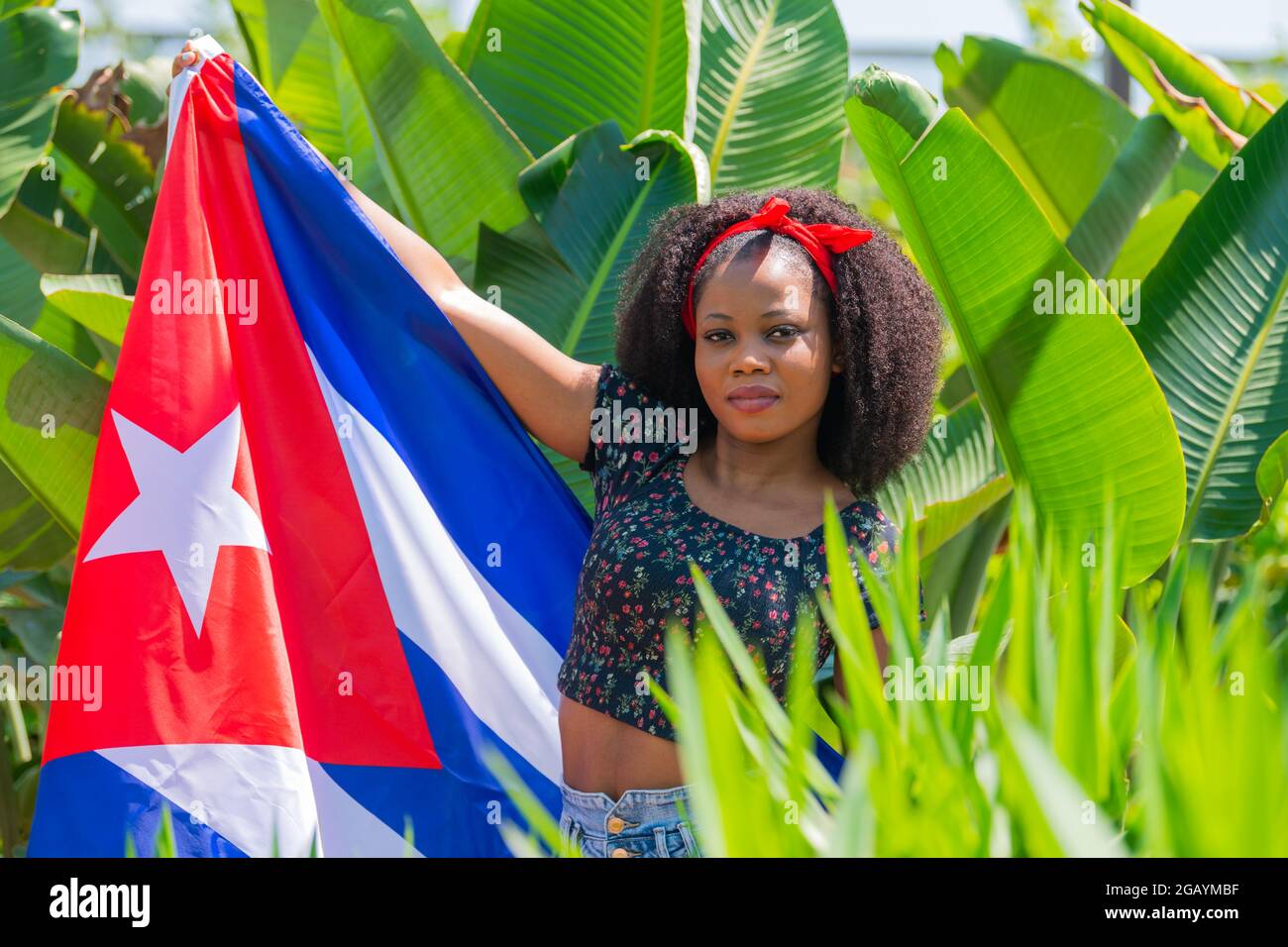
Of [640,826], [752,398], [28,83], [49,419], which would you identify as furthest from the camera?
[28,83]

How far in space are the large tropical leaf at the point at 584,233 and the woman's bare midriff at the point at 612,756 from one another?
1.33m

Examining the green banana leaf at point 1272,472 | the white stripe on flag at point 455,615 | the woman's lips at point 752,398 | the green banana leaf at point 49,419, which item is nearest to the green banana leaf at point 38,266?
the green banana leaf at point 49,419

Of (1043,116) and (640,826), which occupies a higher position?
(1043,116)

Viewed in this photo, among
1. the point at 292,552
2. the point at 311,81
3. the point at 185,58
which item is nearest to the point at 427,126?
the point at 311,81

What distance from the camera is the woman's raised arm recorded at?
2.38m

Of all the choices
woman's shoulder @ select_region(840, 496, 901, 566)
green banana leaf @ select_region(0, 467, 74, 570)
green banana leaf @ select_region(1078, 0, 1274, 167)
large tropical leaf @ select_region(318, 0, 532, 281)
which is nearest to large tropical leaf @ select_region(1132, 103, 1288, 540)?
green banana leaf @ select_region(1078, 0, 1274, 167)

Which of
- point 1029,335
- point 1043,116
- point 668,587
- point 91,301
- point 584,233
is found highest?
point 1043,116

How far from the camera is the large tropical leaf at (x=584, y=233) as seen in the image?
3.21 meters

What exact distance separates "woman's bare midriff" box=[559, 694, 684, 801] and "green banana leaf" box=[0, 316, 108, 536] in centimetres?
167

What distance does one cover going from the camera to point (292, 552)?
2.56 meters

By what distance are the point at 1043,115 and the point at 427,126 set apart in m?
2.00

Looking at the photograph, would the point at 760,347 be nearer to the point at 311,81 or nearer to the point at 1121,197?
the point at 1121,197

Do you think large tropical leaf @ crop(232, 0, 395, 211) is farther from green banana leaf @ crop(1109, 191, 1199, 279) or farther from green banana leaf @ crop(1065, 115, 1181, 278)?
green banana leaf @ crop(1109, 191, 1199, 279)

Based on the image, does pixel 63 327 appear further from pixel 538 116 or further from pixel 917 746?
pixel 917 746
